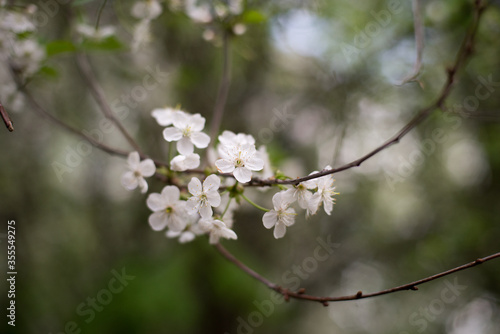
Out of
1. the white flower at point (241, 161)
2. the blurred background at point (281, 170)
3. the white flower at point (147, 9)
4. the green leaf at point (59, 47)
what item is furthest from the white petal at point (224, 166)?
the white flower at point (147, 9)

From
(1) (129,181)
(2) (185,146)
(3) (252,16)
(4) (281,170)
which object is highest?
(3) (252,16)

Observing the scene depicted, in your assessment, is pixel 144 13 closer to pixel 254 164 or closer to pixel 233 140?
pixel 233 140

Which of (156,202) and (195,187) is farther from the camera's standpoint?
(156,202)

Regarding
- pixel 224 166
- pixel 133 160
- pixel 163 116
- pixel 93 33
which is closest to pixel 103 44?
pixel 93 33

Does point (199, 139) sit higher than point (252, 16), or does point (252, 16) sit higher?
point (252, 16)

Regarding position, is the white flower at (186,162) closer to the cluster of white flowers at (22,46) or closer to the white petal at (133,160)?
the white petal at (133,160)

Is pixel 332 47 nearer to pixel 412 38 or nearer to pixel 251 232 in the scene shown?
pixel 412 38
